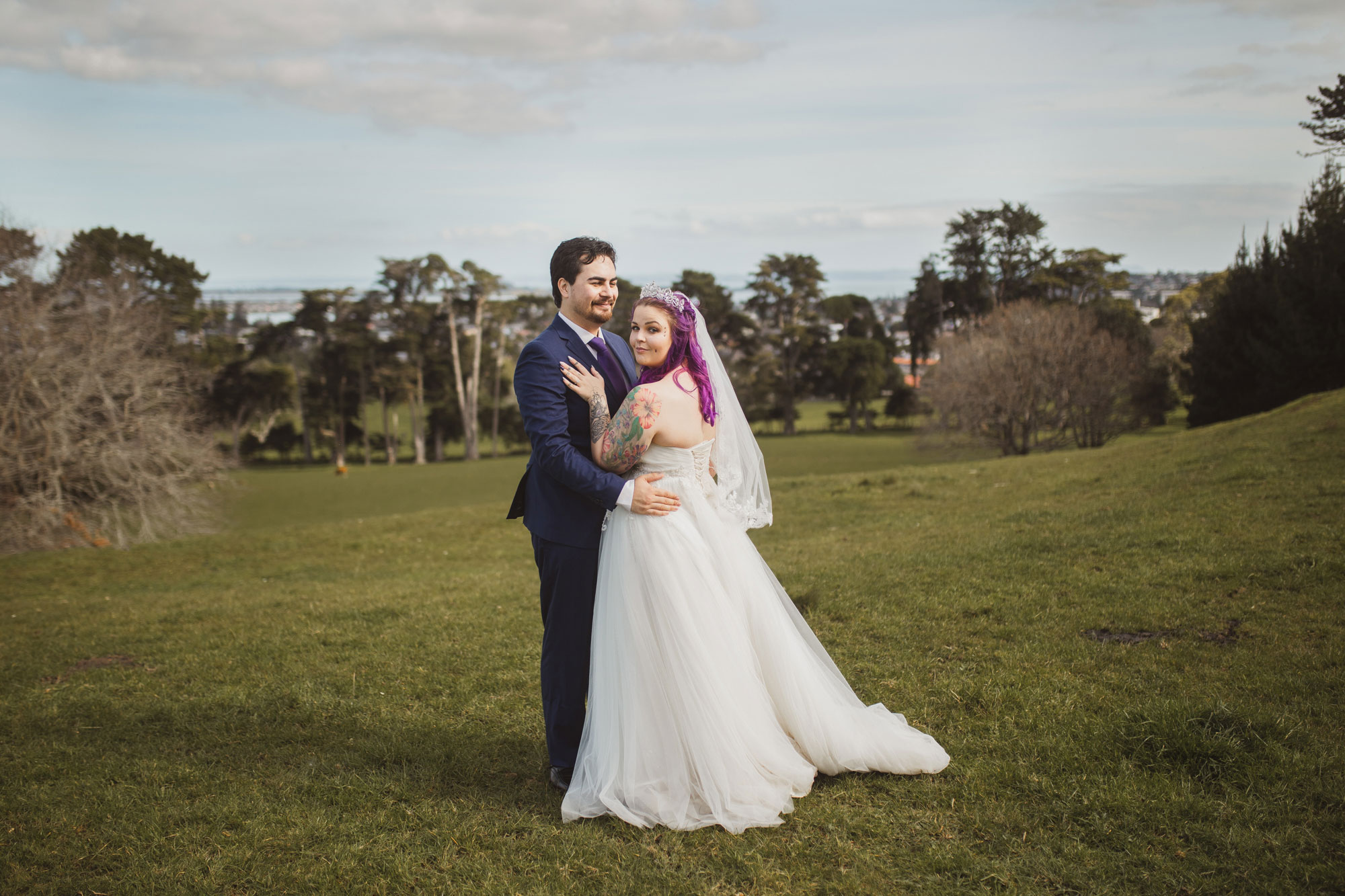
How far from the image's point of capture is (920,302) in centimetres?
7394

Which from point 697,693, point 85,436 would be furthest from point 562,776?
point 85,436

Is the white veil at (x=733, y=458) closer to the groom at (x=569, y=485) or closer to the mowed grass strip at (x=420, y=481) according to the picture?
the groom at (x=569, y=485)

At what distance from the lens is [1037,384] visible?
34906mm

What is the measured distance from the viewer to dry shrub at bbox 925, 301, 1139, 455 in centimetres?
3497

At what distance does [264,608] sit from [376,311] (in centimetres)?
5378

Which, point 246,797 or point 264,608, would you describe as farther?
point 264,608

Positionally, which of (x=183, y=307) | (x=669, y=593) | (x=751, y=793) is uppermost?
(x=183, y=307)

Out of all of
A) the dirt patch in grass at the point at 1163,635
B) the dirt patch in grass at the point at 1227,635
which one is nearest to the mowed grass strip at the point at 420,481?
the dirt patch in grass at the point at 1163,635

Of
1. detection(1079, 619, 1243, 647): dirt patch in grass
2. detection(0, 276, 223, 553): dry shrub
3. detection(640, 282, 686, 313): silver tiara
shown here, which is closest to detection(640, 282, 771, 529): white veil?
detection(640, 282, 686, 313): silver tiara

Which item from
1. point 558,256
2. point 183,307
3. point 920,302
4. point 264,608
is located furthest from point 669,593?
point 920,302

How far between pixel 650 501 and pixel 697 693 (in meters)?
0.95

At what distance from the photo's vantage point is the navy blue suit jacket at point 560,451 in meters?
4.05

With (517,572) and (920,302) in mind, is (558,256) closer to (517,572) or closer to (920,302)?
(517,572)

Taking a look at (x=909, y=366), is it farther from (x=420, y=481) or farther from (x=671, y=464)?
(x=671, y=464)
